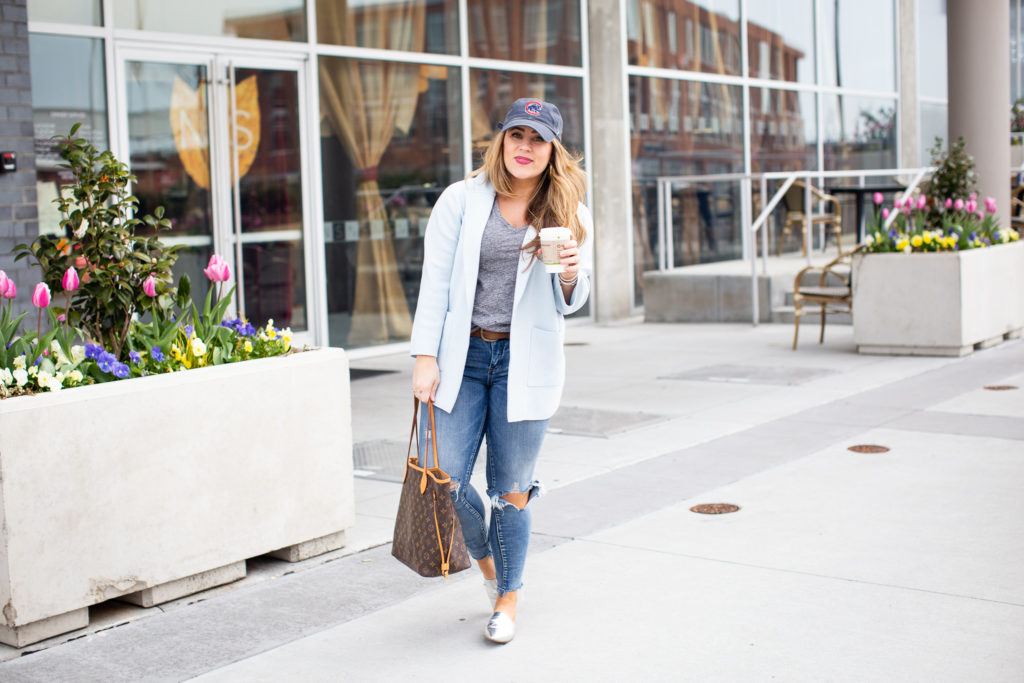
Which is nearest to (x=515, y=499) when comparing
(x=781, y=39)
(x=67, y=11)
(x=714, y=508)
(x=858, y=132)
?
(x=714, y=508)

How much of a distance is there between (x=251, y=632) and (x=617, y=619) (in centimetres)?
121

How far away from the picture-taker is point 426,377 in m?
3.63

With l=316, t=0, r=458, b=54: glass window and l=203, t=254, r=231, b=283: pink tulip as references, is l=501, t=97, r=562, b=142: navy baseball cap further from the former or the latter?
l=316, t=0, r=458, b=54: glass window

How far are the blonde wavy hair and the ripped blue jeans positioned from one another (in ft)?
1.30

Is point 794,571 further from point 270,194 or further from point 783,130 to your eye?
point 783,130

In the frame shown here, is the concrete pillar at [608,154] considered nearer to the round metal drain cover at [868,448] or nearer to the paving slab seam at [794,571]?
the round metal drain cover at [868,448]

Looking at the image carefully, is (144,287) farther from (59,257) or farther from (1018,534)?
(1018,534)

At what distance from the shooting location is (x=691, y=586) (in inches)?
166

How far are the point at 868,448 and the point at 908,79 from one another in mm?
15298

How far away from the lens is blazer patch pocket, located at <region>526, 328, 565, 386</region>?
3.66 metres

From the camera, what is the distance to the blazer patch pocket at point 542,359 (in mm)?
3662

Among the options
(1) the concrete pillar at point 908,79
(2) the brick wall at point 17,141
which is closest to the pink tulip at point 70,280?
(2) the brick wall at point 17,141

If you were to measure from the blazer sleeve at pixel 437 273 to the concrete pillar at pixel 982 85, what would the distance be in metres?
9.46

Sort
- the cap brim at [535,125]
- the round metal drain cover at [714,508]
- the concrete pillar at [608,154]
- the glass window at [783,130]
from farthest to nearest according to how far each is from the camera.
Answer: the glass window at [783,130]
the concrete pillar at [608,154]
the round metal drain cover at [714,508]
the cap brim at [535,125]
